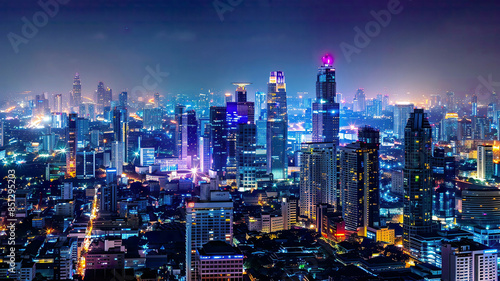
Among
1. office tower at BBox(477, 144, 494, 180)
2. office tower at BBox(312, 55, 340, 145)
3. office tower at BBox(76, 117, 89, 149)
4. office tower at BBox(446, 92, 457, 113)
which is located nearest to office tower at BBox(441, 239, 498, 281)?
office tower at BBox(477, 144, 494, 180)

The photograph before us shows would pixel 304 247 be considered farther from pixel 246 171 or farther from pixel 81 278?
pixel 246 171

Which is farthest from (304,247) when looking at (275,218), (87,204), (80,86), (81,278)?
(80,86)

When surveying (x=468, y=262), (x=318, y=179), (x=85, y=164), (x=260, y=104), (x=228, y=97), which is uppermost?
(x=228, y=97)

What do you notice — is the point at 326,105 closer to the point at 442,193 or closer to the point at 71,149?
the point at 442,193

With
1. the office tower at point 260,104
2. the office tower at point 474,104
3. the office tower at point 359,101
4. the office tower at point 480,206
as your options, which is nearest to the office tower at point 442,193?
the office tower at point 480,206

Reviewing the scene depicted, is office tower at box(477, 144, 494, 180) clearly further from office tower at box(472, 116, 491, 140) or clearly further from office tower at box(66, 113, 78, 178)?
office tower at box(66, 113, 78, 178)

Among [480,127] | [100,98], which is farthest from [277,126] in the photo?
[100,98]

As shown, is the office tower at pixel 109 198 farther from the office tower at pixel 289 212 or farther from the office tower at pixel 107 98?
the office tower at pixel 107 98
